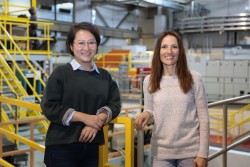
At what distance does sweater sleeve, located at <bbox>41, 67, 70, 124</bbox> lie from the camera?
2.11 meters

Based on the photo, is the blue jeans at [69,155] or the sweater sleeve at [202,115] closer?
the blue jeans at [69,155]

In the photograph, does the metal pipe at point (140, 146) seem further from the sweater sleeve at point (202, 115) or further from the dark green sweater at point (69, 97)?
the sweater sleeve at point (202, 115)

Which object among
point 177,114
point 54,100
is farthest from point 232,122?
point 54,100

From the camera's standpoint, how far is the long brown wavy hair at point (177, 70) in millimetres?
2328

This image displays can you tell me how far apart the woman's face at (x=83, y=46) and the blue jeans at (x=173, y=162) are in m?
0.90

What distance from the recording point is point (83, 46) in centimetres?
222

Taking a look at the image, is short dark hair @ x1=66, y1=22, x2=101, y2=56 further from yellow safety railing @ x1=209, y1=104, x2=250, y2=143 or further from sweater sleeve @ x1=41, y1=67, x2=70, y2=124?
yellow safety railing @ x1=209, y1=104, x2=250, y2=143

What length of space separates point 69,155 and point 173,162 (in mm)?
766

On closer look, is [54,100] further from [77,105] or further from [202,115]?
[202,115]

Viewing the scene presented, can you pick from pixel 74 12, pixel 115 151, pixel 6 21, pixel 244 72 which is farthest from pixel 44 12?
pixel 115 151

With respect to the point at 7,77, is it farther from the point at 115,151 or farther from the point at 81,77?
the point at 81,77

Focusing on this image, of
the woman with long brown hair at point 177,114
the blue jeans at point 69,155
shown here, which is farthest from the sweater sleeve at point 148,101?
the blue jeans at point 69,155

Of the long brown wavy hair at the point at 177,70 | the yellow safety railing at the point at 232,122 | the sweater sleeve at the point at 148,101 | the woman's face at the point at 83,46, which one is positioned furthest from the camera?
the yellow safety railing at the point at 232,122

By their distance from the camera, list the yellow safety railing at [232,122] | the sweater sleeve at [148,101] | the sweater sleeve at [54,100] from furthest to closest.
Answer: the yellow safety railing at [232,122] → the sweater sleeve at [148,101] → the sweater sleeve at [54,100]
